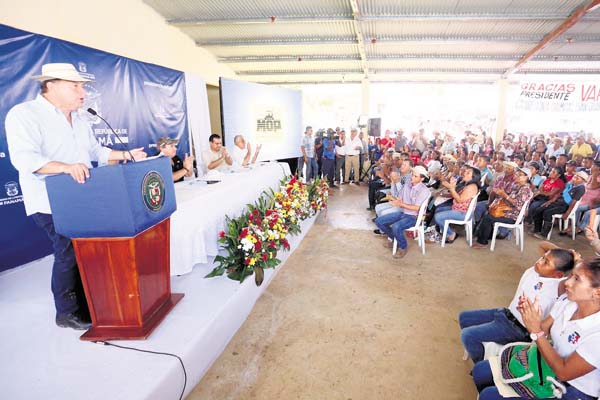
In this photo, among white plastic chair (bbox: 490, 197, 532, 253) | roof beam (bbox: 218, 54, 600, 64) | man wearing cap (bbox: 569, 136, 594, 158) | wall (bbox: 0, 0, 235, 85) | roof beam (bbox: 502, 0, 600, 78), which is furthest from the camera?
roof beam (bbox: 218, 54, 600, 64)

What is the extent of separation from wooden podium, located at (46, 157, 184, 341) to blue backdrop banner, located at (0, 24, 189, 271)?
2.09 m

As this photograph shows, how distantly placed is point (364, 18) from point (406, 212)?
4.54 m

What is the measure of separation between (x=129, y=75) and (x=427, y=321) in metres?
5.06

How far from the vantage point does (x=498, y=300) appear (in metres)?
3.02

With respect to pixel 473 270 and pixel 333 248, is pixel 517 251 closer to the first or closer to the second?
pixel 473 270

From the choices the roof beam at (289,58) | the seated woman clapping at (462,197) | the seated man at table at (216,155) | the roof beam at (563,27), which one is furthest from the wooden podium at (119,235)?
the roof beam at (289,58)

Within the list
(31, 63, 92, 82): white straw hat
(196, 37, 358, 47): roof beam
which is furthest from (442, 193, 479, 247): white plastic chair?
(196, 37, 358, 47): roof beam

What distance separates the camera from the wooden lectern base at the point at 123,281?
1.67m

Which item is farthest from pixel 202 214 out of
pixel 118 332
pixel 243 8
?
pixel 243 8

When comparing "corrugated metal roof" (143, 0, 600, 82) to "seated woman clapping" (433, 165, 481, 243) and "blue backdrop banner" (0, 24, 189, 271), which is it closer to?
"blue backdrop banner" (0, 24, 189, 271)

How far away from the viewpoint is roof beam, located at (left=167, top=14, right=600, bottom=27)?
634cm

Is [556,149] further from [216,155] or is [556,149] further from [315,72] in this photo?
[216,155]

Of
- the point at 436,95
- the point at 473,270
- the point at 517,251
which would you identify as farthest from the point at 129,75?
the point at 436,95

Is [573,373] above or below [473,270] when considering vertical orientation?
above
